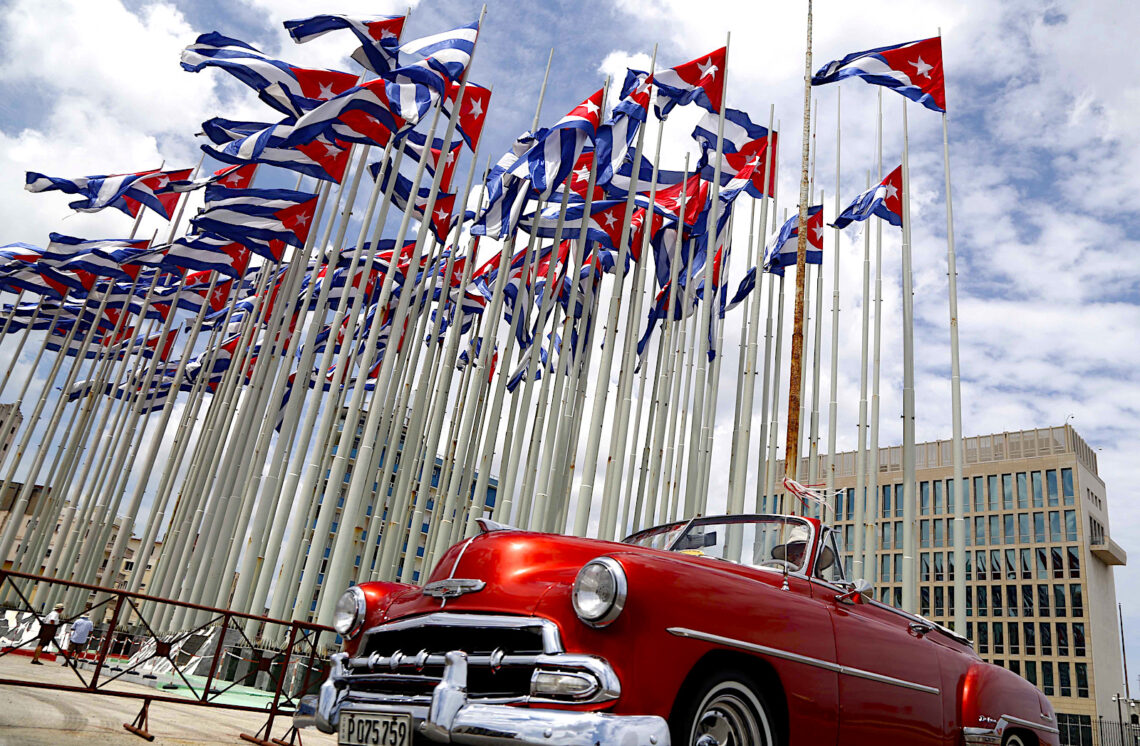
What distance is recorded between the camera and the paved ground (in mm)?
4457

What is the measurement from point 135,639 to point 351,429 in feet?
23.3

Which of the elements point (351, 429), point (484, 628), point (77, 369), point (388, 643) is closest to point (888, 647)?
point (484, 628)

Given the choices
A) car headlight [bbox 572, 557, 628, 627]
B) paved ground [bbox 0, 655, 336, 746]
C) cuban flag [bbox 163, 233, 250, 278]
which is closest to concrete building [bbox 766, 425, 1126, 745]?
cuban flag [bbox 163, 233, 250, 278]

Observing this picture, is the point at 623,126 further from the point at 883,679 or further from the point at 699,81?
the point at 883,679

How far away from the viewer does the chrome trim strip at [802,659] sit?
10.4 ft

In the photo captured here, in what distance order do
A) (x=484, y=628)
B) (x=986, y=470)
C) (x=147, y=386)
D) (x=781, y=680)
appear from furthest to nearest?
(x=986, y=470) < (x=147, y=386) < (x=781, y=680) < (x=484, y=628)

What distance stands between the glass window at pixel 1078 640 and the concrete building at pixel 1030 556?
7 cm

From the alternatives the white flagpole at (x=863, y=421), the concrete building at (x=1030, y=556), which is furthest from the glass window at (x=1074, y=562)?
the white flagpole at (x=863, y=421)

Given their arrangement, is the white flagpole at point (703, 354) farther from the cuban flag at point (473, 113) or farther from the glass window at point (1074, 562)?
the glass window at point (1074, 562)

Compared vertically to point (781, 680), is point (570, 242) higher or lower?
higher

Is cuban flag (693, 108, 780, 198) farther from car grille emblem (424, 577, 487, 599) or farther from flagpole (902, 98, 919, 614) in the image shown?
car grille emblem (424, 577, 487, 599)

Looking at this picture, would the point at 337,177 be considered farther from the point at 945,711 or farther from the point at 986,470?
the point at 986,470

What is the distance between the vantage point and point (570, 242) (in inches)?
687

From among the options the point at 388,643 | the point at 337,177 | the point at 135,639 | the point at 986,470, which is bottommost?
the point at 135,639
